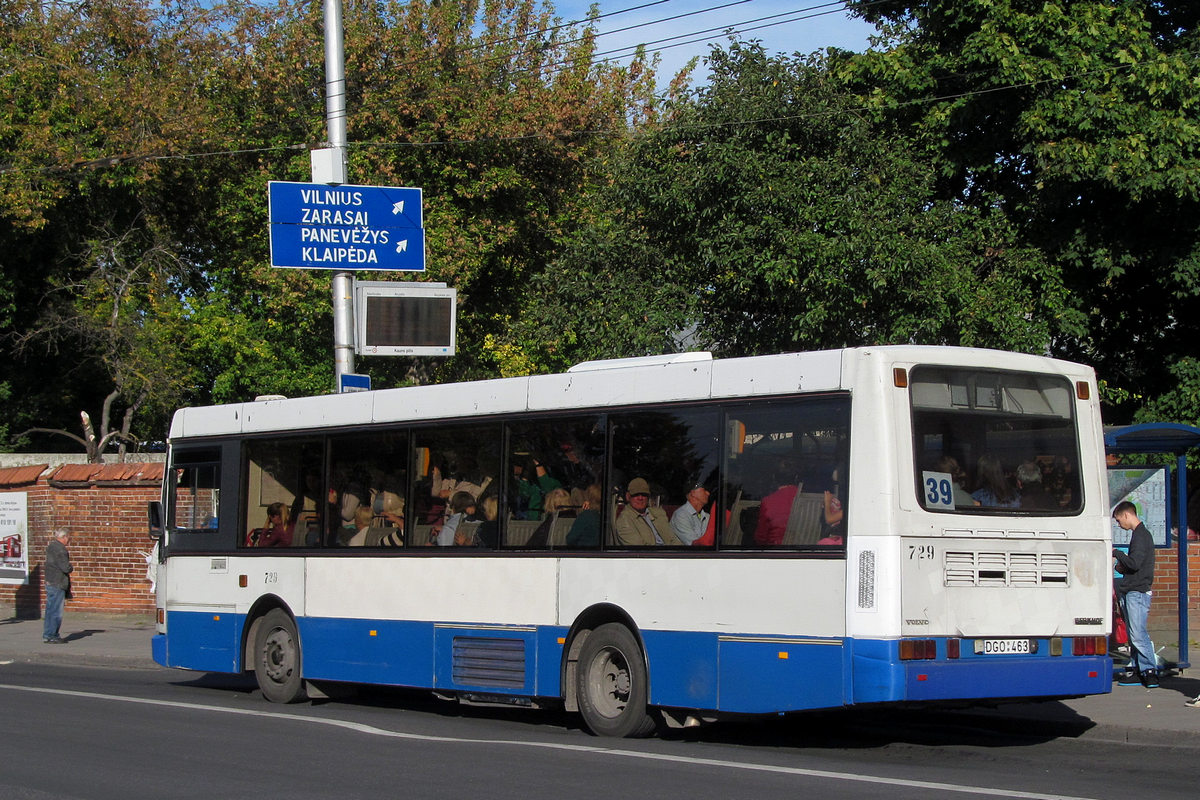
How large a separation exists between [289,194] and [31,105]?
1783cm

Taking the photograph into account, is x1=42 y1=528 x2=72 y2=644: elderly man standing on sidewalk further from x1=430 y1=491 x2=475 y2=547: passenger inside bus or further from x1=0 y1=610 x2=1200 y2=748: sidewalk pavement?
x1=0 y1=610 x2=1200 y2=748: sidewalk pavement

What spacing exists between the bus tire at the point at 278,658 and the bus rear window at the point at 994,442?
6.94 m

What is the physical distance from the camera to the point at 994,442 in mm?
10039

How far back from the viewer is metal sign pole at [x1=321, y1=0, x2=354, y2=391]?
1761 cm

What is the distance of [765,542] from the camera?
10.1 metres

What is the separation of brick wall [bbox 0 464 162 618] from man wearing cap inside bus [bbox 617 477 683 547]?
1628 centimetres

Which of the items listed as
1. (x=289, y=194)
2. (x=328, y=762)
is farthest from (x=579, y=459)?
(x=289, y=194)

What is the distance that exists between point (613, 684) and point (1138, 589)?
536 centimetres

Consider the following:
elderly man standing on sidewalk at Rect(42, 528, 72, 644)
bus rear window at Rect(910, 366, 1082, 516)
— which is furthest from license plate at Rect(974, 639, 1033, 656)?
elderly man standing on sidewalk at Rect(42, 528, 72, 644)

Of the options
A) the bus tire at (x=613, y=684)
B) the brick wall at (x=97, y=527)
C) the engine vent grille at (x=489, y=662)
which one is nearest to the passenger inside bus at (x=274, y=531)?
the engine vent grille at (x=489, y=662)

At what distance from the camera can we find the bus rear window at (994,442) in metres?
9.71

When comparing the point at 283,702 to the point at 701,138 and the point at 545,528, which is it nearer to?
the point at 545,528

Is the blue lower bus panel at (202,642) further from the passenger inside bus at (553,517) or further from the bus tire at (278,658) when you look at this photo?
the passenger inside bus at (553,517)

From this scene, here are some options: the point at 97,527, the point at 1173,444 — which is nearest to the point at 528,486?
the point at 1173,444
